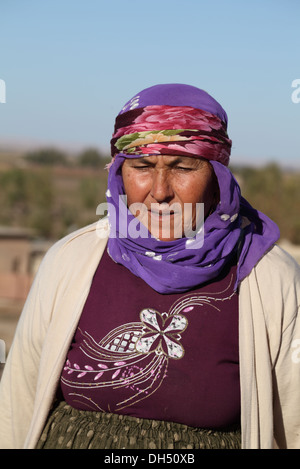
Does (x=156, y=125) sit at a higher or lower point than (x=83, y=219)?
higher

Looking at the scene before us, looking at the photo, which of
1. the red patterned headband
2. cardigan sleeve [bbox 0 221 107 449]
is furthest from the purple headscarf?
cardigan sleeve [bbox 0 221 107 449]

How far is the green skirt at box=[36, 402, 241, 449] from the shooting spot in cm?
212

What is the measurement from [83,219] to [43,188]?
Answer: 4.59 m

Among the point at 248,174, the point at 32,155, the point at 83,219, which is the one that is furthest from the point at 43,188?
the point at 32,155

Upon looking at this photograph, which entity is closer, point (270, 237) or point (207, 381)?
point (207, 381)

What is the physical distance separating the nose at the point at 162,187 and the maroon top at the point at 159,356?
11.6 inches

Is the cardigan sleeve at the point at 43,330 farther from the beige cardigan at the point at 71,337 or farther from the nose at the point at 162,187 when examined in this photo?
the nose at the point at 162,187

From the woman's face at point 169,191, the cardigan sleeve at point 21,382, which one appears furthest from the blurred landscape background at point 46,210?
the woman's face at point 169,191

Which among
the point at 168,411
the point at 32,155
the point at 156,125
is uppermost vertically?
the point at 156,125

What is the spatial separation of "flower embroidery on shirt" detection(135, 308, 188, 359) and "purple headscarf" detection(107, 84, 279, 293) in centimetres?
9

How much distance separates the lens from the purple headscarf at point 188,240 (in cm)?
222
